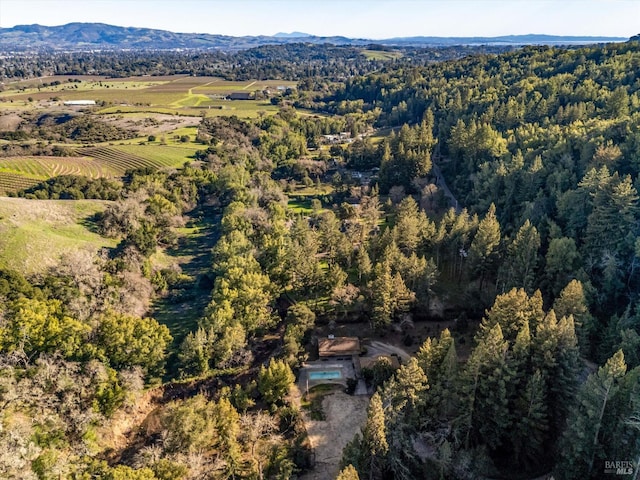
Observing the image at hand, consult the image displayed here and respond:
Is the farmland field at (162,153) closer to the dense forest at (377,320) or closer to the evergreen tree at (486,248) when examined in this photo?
the dense forest at (377,320)

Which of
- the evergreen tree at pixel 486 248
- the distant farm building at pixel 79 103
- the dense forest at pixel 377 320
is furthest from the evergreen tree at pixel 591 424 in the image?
the distant farm building at pixel 79 103

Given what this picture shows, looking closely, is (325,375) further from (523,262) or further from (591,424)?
(523,262)

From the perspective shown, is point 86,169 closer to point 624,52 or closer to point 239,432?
point 239,432

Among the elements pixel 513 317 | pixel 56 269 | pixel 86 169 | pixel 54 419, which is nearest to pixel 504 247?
pixel 513 317

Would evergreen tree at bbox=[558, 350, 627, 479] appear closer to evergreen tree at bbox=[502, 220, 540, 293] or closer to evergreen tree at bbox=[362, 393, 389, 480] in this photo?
evergreen tree at bbox=[362, 393, 389, 480]

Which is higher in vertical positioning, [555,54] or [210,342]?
[555,54]

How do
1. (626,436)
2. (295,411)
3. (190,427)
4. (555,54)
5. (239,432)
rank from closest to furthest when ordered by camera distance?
(626,436) → (190,427) → (239,432) → (295,411) → (555,54)

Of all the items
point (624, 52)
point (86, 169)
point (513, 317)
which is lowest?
point (513, 317)
